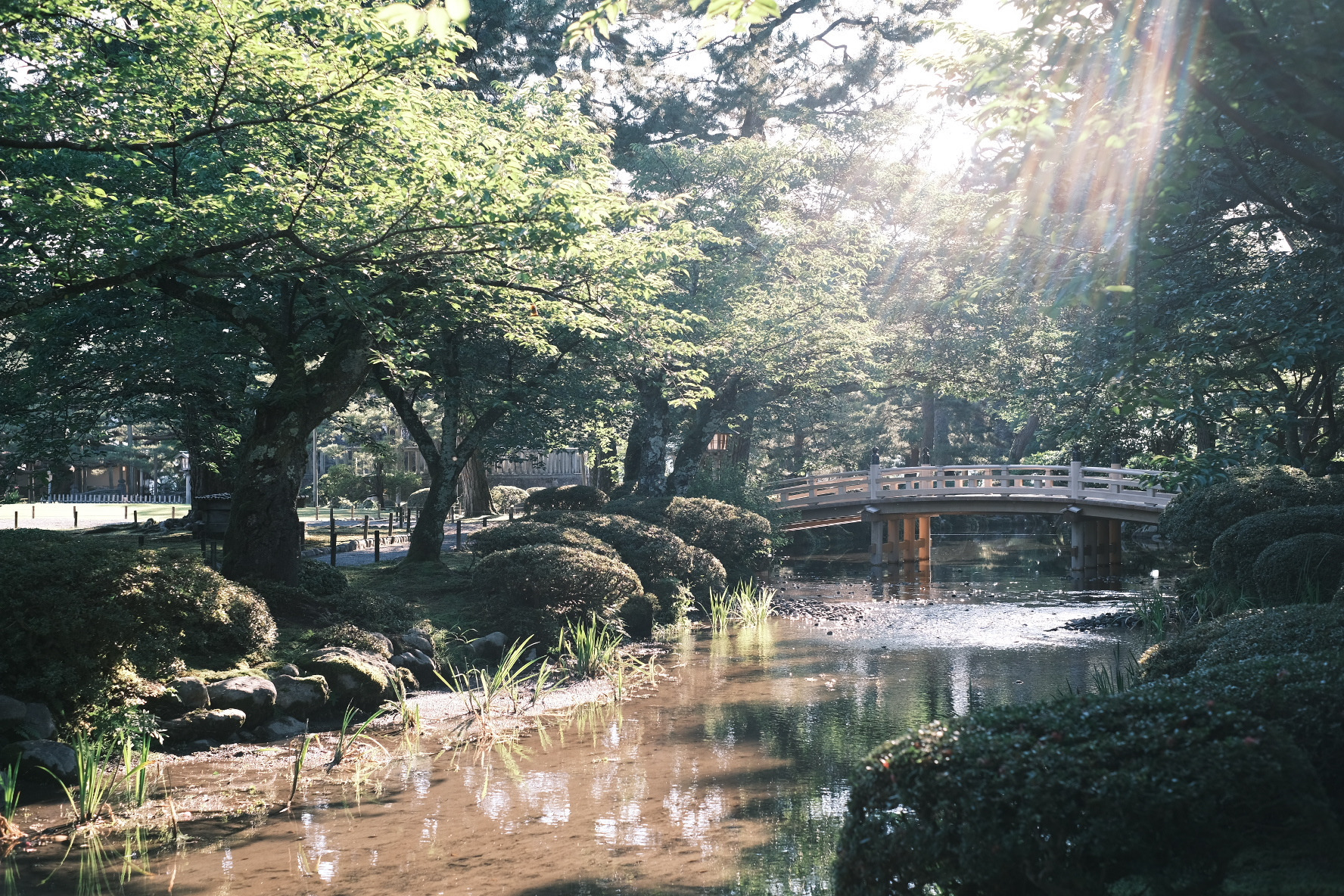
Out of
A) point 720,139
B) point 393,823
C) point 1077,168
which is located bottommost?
point 393,823

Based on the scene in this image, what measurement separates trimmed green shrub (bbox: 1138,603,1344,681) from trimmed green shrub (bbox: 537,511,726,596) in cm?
956

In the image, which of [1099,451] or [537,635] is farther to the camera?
[1099,451]

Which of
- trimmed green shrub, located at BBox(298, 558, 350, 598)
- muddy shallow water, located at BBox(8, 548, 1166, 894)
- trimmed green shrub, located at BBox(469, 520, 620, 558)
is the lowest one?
muddy shallow water, located at BBox(8, 548, 1166, 894)

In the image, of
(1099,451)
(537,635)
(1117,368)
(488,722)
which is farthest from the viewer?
(1099,451)

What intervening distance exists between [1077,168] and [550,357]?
12040 mm

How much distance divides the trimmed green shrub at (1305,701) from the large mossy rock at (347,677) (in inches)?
302

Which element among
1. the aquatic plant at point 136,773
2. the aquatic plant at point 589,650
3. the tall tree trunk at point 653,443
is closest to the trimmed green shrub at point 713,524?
the tall tree trunk at point 653,443

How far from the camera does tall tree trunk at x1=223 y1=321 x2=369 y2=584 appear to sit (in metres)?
11.9

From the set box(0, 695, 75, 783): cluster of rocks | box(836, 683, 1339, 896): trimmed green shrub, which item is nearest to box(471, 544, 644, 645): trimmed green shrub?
box(0, 695, 75, 783): cluster of rocks

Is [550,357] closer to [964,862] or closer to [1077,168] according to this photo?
[1077,168]

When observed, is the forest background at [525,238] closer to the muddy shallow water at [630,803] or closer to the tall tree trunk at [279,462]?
the tall tree trunk at [279,462]

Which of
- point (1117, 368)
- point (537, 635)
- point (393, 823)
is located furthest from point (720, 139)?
point (393, 823)

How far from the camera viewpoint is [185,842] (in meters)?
6.44

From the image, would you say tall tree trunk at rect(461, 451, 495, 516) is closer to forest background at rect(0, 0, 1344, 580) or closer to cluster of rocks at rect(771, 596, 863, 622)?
forest background at rect(0, 0, 1344, 580)
